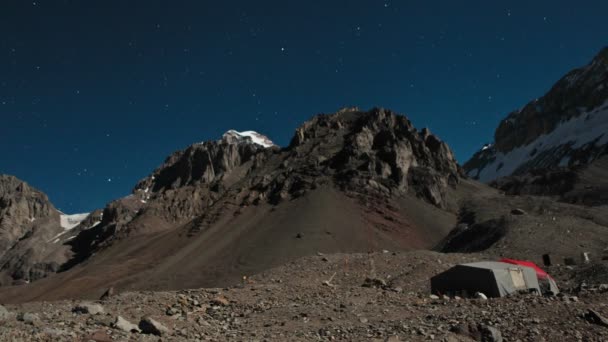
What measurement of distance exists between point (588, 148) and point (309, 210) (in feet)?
545

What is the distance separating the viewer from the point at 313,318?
16.0m

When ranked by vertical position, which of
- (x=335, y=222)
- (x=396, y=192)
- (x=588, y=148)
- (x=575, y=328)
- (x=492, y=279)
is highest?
(x=588, y=148)

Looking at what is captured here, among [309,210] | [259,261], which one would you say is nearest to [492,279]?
[259,261]

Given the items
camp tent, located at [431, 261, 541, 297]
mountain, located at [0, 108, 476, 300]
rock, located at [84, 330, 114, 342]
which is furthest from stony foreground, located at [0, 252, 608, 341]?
mountain, located at [0, 108, 476, 300]

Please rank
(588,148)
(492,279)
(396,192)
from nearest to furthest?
1. (492,279)
2. (396,192)
3. (588,148)

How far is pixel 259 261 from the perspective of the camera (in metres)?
66.1

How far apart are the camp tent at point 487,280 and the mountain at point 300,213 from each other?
136ft

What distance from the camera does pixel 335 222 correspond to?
7862cm

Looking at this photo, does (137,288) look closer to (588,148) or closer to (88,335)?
(88,335)

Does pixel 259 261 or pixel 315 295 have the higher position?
pixel 259 261

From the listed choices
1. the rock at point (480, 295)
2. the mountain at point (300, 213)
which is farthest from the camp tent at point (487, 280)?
the mountain at point (300, 213)

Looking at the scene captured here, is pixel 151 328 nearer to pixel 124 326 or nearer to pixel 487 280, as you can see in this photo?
pixel 124 326

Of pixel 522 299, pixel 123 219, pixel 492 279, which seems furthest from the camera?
pixel 123 219

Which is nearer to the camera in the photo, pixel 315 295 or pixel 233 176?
pixel 315 295
